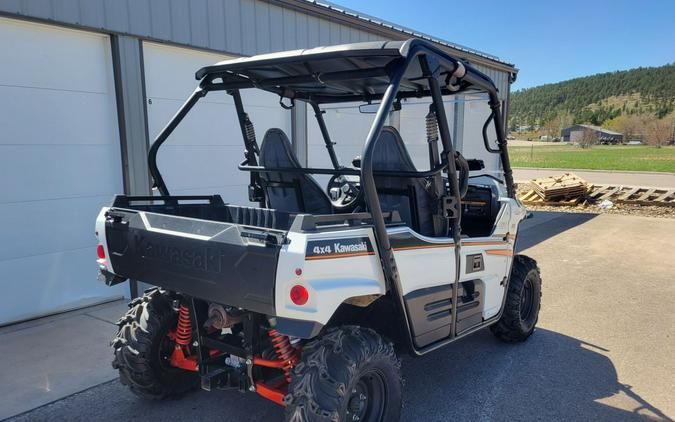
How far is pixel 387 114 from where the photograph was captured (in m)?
2.42

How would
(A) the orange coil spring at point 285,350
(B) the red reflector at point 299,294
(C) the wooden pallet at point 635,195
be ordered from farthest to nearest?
(C) the wooden pallet at point 635,195
(A) the orange coil spring at point 285,350
(B) the red reflector at point 299,294

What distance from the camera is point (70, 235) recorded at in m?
5.05

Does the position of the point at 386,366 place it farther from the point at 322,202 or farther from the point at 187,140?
the point at 187,140

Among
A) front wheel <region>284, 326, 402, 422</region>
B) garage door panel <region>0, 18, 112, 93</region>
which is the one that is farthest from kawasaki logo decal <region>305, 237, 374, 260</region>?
garage door panel <region>0, 18, 112, 93</region>

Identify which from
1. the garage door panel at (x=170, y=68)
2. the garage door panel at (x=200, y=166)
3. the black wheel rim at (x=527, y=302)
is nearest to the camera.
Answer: the black wheel rim at (x=527, y=302)

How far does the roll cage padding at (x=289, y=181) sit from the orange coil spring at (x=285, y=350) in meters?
1.25

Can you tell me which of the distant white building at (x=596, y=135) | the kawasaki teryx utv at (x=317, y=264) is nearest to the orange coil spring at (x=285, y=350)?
the kawasaki teryx utv at (x=317, y=264)

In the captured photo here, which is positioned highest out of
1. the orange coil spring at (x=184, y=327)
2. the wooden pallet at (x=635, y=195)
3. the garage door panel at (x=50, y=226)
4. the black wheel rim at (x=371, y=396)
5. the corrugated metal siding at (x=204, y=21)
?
the corrugated metal siding at (x=204, y=21)

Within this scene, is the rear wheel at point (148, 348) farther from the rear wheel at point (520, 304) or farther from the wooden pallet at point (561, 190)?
the wooden pallet at point (561, 190)

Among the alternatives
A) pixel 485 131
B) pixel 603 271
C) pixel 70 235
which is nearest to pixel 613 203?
pixel 603 271

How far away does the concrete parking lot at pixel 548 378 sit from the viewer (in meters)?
3.18

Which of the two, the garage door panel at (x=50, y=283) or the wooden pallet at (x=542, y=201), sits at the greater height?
the garage door panel at (x=50, y=283)

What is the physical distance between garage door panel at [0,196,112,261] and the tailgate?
246 centimetres

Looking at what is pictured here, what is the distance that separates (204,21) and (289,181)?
3.41 meters
